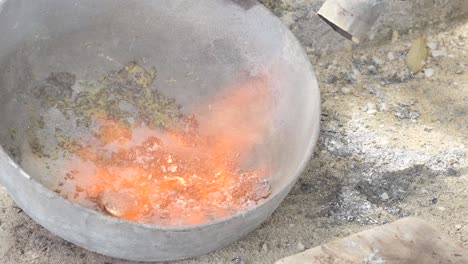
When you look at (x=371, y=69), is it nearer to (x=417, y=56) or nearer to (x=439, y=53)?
(x=417, y=56)

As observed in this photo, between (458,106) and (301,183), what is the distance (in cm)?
83

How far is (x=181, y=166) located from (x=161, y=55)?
439 millimetres

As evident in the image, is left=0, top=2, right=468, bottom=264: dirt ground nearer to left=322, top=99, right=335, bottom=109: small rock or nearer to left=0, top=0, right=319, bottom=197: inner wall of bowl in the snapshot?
left=322, top=99, right=335, bottom=109: small rock

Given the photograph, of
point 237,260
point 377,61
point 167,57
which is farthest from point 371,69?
point 237,260

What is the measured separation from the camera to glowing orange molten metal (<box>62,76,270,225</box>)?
2361 millimetres

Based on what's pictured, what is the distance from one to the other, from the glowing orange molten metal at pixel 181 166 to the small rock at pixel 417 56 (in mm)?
901

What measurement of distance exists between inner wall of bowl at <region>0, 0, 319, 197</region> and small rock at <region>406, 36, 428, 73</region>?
896 mm

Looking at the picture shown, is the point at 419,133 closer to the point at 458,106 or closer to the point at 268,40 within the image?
the point at 458,106

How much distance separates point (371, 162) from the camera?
2.66m

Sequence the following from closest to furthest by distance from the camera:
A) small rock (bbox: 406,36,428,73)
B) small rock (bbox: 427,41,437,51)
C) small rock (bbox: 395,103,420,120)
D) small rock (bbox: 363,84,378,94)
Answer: small rock (bbox: 395,103,420,120) < small rock (bbox: 363,84,378,94) < small rock (bbox: 406,36,428,73) < small rock (bbox: 427,41,437,51)

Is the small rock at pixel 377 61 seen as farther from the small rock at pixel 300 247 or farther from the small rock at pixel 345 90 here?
the small rock at pixel 300 247

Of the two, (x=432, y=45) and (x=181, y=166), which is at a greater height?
(x=432, y=45)

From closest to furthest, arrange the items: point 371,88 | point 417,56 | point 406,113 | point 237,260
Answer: point 237,260, point 406,113, point 371,88, point 417,56

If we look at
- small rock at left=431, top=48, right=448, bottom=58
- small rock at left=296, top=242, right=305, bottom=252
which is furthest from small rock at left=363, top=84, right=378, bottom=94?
small rock at left=296, top=242, right=305, bottom=252
